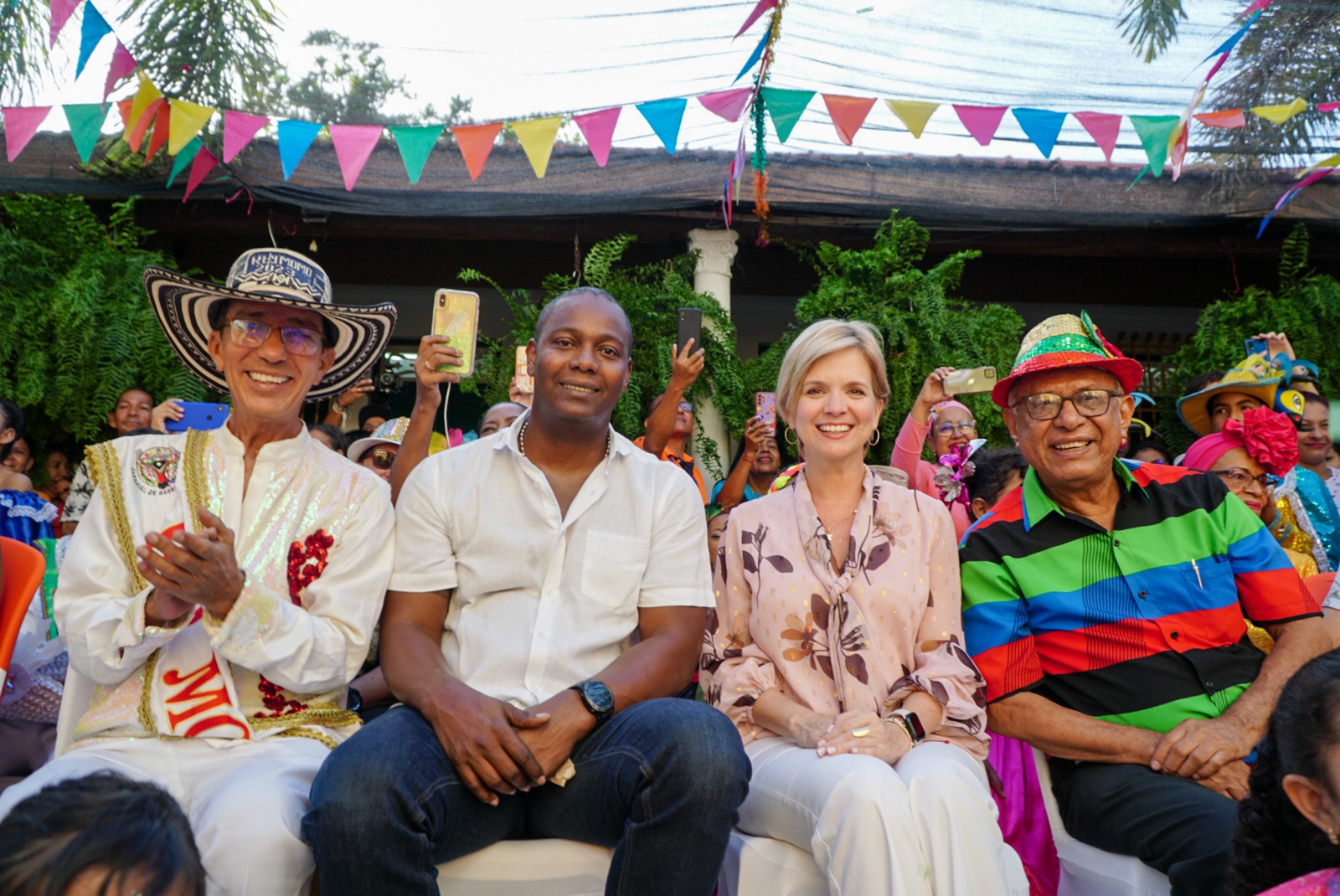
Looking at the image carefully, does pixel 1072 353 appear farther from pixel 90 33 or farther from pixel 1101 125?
pixel 90 33

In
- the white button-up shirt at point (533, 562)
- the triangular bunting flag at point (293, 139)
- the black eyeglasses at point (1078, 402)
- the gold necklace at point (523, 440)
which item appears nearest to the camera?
the white button-up shirt at point (533, 562)

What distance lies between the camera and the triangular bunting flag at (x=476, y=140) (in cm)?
612

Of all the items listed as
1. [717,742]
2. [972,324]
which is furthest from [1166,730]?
[972,324]

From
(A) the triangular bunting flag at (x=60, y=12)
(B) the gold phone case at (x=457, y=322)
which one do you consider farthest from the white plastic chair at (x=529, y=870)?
(A) the triangular bunting flag at (x=60, y=12)

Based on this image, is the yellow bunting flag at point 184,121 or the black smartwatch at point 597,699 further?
the yellow bunting flag at point 184,121

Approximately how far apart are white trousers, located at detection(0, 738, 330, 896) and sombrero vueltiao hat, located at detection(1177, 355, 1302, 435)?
4.66 metres

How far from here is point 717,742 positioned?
216 cm

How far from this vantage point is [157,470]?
2.59 m

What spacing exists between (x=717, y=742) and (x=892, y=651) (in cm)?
72

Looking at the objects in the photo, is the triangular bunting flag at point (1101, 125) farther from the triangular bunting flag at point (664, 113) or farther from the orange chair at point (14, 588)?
the orange chair at point (14, 588)

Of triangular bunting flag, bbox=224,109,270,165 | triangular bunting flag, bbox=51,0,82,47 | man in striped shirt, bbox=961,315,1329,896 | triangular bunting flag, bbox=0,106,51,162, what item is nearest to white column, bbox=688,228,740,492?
triangular bunting flag, bbox=224,109,270,165

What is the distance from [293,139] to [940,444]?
14.0 ft

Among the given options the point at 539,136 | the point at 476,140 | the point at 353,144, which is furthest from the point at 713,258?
the point at 353,144

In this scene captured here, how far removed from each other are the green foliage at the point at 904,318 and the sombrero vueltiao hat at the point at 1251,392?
51.0 inches
